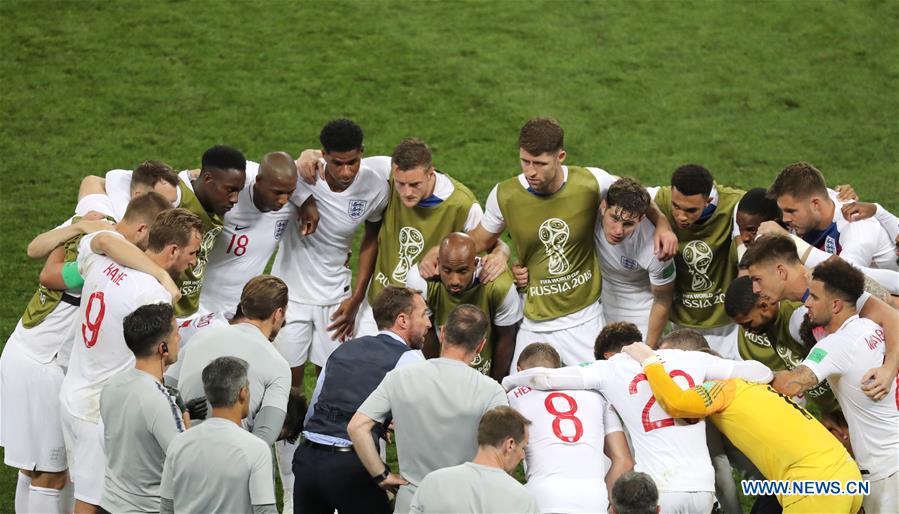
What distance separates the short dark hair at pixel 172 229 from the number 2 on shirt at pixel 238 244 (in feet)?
4.53

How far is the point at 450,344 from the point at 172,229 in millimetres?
1687

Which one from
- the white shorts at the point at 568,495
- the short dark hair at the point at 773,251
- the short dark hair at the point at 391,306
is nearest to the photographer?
the white shorts at the point at 568,495

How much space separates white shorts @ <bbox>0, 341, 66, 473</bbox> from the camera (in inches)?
269

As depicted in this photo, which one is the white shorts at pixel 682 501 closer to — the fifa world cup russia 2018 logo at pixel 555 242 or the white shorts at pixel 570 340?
the white shorts at pixel 570 340

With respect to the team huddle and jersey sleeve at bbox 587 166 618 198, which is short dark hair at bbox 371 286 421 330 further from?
jersey sleeve at bbox 587 166 618 198

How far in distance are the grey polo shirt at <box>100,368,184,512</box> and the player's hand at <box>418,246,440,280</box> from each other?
76.3 inches

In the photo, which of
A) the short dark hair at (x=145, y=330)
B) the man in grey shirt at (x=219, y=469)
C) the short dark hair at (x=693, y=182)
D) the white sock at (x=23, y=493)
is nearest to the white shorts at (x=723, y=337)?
the short dark hair at (x=693, y=182)

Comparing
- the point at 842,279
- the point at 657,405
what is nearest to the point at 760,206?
the point at 842,279

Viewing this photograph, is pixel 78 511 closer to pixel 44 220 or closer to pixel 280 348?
pixel 280 348

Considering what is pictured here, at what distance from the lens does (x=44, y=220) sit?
1168 cm

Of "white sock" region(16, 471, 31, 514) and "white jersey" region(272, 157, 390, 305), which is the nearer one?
"white sock" region(16, 471, 31, 514)

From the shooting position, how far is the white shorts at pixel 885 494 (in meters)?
6.23

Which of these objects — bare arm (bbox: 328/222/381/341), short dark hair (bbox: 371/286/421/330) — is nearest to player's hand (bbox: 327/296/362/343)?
bare arm (bbox: 328/222/381/341)

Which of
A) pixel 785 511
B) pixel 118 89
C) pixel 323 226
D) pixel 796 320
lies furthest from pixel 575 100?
pixel 785 511
